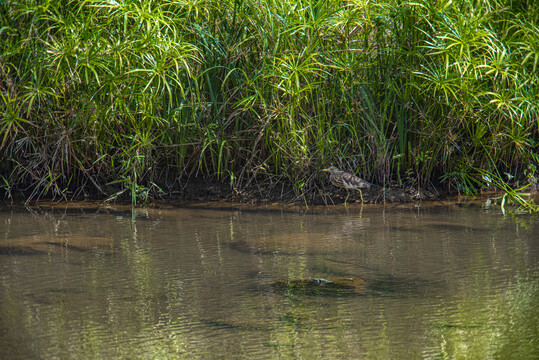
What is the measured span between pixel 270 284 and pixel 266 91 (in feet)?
6.73

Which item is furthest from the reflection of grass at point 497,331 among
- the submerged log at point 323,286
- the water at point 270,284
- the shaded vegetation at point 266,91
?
the shaded vegetation at point 266,91

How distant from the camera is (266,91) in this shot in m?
4.76

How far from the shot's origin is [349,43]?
5008 mm

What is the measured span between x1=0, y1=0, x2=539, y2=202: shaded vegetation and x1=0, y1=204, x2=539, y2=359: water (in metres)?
0.47

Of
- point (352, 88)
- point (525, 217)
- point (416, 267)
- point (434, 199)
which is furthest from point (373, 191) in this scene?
point (416, 267)

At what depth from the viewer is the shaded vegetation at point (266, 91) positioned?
4.62 m

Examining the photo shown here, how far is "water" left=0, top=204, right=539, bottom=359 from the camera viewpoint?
2373 mm

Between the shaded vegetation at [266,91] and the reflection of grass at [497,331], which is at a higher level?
the shaded vegetation at [266,91]

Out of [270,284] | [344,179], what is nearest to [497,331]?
[270,284]

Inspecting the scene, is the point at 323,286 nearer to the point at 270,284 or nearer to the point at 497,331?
the point at 270,284

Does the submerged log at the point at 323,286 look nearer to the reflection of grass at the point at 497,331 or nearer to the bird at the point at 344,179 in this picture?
the reflection of grass at the point at 497,331

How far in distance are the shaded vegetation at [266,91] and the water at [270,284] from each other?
475mm

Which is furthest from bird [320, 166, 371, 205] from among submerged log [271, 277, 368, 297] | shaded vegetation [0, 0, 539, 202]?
submerged log [271, 277, 368, 297]

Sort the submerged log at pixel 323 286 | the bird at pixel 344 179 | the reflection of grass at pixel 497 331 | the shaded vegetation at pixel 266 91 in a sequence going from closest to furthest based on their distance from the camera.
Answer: the reflection of grass at pixel 497 331 → the submerged log at pixel 323 286 → the shaded vegetation at pixel 266 91 → the bird at pixel 344 179
